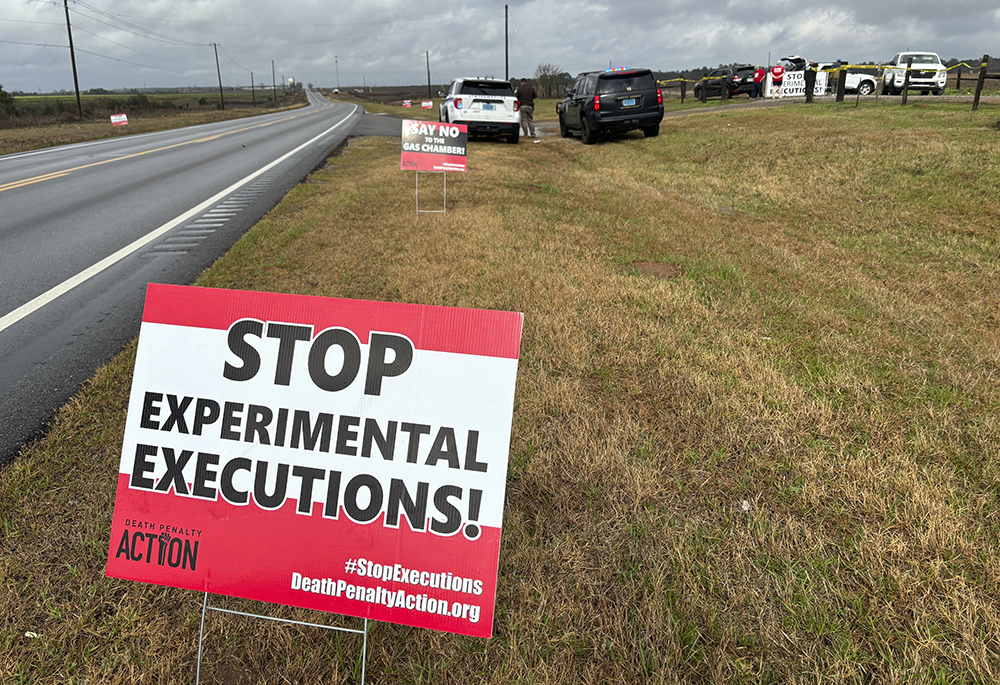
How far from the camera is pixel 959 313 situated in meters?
5.34

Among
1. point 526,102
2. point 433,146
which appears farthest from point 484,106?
point 433,146

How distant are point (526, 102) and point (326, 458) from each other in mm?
20240

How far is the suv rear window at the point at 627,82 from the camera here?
17.2 m

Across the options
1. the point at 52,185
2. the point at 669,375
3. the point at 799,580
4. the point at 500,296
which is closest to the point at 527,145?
the point at 52,185

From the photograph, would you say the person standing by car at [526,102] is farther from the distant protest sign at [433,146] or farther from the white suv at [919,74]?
the white suv at [919,74]

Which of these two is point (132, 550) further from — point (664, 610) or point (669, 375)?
point (669, 375)

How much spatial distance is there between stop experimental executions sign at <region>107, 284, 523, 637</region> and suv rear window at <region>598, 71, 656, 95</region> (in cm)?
1718

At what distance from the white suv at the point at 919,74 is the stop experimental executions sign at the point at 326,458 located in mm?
27688

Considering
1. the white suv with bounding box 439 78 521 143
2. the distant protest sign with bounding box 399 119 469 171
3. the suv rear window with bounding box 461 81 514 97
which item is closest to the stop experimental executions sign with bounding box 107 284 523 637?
the distant protest sign with bounding box 399 119 469 171

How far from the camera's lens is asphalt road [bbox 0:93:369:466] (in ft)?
13.3

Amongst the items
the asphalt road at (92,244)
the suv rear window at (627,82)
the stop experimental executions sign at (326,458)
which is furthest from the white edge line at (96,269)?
the suv rear window at (627,82)

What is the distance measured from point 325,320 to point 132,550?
39.4 inches

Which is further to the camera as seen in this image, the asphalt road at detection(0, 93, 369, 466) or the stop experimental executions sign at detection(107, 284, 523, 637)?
the asphalt road at detection(0, 93, 369, 466)

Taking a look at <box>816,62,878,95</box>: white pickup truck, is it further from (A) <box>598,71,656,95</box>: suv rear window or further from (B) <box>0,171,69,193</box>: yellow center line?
(B) <box>0,171,69,193</box>: yellow center line
